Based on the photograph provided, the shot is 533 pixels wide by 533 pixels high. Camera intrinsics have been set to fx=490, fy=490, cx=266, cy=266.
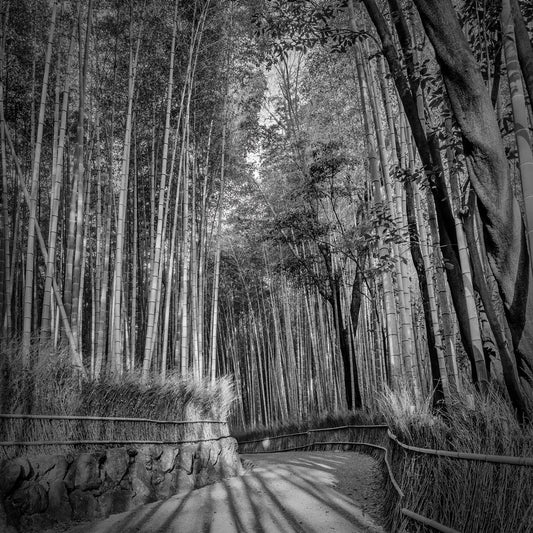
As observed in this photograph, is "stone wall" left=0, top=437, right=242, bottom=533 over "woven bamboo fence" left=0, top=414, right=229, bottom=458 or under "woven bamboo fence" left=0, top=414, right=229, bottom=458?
under

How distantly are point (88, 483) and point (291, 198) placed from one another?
541 cm

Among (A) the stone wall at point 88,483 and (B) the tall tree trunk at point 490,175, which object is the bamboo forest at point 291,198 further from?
(A) the stone wall at point 88,483

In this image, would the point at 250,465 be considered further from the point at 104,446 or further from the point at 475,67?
the point at 475,67

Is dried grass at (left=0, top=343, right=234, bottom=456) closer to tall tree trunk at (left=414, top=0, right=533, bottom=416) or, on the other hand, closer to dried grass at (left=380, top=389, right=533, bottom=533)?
dried grass at (left=380, top=389, right=533, bottom=533)

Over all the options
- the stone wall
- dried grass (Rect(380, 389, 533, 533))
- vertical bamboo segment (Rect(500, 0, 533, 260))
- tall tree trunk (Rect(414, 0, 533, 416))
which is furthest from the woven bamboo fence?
vertical bamboo segment (Rect(500, 0, 533, 260))

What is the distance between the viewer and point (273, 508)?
3160 millimetres

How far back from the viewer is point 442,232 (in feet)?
8.76

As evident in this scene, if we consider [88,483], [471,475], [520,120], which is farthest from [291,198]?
[471,475]

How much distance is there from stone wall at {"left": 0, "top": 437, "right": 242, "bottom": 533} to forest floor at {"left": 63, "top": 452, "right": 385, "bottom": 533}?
141 millimetres

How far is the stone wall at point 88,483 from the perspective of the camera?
106 inches

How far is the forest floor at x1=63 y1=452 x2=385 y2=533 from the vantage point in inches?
110

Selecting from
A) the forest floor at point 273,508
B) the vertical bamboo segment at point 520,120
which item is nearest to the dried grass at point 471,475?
the forest floor at point 273,508

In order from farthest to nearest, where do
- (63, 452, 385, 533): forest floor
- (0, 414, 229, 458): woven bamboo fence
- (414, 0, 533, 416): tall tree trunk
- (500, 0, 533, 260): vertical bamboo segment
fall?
(0, 414, 229, 458): woven bamboo fence → (63, 452, 385, 533): forest floor → (414, 0, 533, 416): tall tree trunk → (500, 0, 533, 260): vertical bamboo segment

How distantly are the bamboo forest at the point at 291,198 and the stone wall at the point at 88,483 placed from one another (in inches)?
15.0
